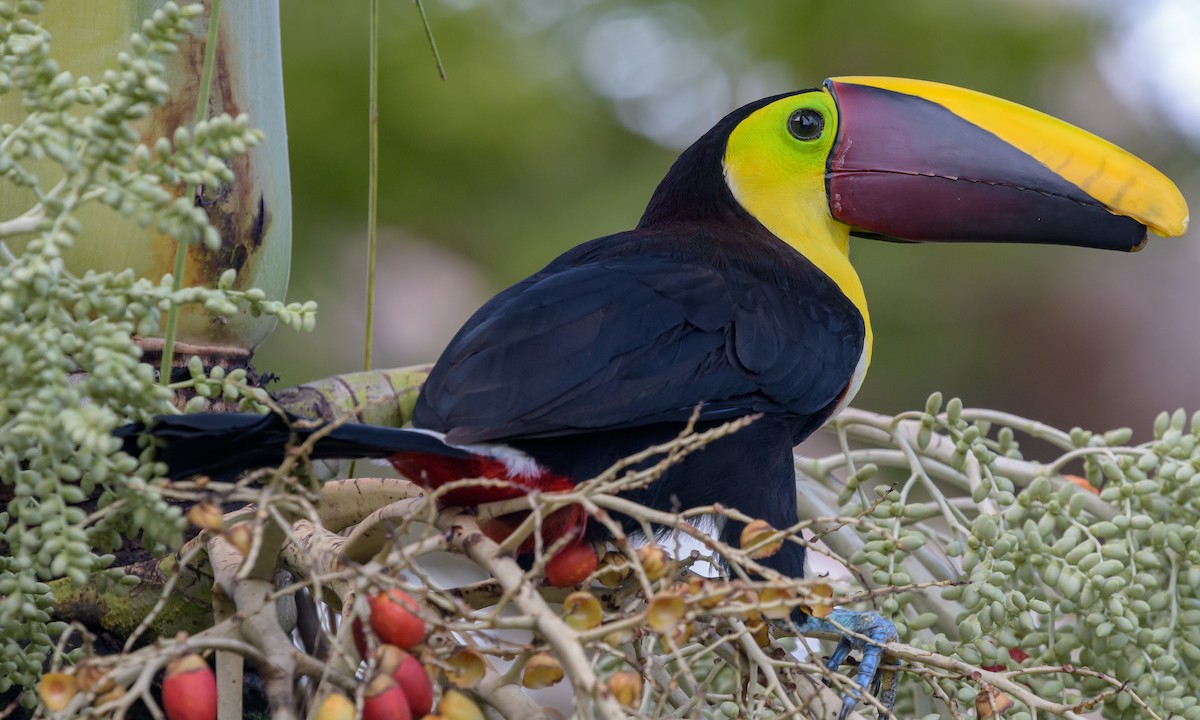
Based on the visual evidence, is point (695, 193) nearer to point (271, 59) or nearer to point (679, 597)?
point (271, 59)

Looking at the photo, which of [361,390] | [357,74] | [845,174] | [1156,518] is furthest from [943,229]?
[357,74]

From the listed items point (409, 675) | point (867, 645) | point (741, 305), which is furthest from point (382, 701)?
point (741, 305)

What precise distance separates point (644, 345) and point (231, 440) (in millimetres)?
445

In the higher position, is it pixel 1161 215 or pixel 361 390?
pixel 1161 215

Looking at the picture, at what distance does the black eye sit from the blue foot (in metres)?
0.60

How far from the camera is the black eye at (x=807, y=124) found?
59.9 inches

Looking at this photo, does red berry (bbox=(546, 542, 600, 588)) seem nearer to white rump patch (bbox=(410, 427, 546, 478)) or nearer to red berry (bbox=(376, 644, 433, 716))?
white rump patch (bbox=(410, 427, 546, 478))

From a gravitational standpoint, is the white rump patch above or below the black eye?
below

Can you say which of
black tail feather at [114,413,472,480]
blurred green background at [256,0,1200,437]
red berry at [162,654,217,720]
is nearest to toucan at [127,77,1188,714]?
black tail feather at [114,413,472,480]

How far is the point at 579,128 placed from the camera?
10.9 ft

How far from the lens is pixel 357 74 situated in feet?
9.85

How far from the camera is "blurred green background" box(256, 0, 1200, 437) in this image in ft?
10.00

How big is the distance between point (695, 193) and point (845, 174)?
0.60 ft

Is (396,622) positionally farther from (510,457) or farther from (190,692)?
(510,457)
